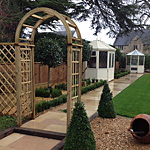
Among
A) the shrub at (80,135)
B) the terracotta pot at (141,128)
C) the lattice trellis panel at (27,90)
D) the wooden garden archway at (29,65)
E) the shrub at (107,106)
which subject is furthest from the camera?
the shrub at (107,106)

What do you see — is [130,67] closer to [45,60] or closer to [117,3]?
[117,3]

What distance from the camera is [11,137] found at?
3.85 m

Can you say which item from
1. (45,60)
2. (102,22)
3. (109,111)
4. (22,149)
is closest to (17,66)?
(22,149)

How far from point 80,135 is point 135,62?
68.0 ft

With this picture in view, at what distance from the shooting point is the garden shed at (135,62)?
21156mm

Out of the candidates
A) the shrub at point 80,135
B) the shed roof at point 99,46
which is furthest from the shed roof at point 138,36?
the shrub at point 80,135

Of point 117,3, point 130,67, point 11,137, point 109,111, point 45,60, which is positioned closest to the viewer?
point 11,137

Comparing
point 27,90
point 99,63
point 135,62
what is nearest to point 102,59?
point 99,63

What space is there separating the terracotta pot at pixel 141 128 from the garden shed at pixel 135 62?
730 inches

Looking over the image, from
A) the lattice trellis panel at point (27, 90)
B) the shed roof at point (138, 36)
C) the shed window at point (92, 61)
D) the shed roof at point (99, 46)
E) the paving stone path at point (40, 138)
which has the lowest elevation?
the paving stone path at point (40, 138)

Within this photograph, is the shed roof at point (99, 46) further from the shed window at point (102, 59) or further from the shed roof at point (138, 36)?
the shed roof at point (138, 36)

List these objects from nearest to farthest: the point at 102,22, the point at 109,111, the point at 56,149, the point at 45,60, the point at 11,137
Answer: the point at 56,149 → the point at 11,137 → the point at 109,111 → the point at 45,60 → the point at 102,22

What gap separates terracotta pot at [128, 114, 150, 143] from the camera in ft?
10.9

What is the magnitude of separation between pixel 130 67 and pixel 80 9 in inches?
470
